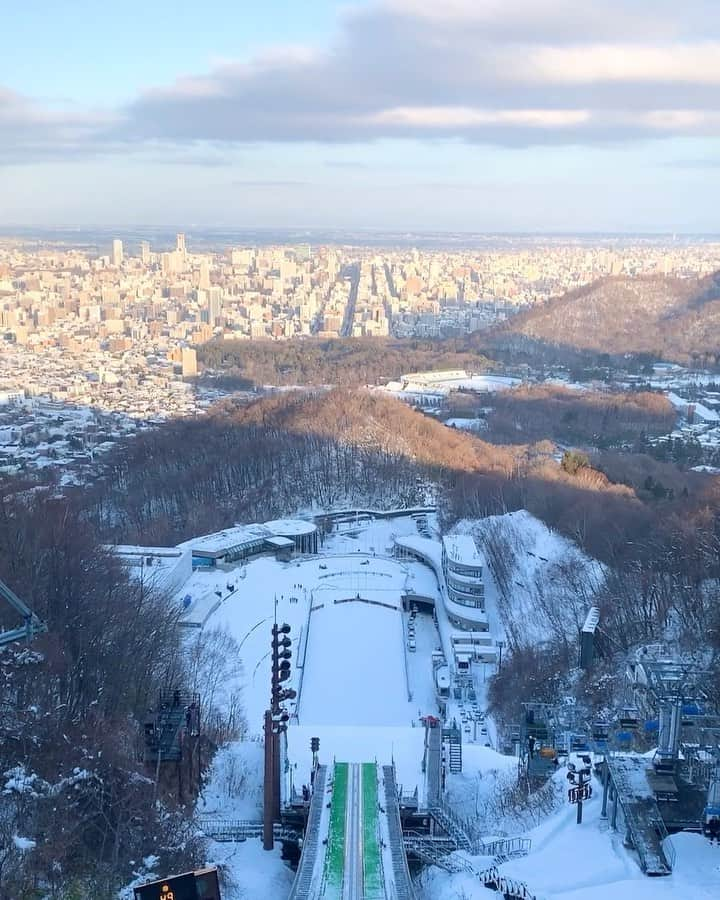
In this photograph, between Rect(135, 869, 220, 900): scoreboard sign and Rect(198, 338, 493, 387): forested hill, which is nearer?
Rect(135, 869, 220, 900): scoreboard sign

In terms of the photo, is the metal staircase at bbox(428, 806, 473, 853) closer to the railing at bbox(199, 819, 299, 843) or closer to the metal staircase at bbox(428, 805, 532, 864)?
the metal staircase at bbox(428, 805, 532, 864)

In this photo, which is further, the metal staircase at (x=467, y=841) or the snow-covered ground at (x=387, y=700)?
the metal staircase at (x=467, y=841)

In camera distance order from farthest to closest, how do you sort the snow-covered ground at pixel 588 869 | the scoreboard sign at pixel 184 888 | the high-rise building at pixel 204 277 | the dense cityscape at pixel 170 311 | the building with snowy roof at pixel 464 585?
1. the high-rise building at pixel 204 277
2. the dense cityscape at pixel 170 311
3. the building with snowy roof at pixel 464 585
4. the snow-covered ground at pixel 588 869
5. the scoreboard sign at pixel 184 888

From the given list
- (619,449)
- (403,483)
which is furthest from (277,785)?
(619,449)

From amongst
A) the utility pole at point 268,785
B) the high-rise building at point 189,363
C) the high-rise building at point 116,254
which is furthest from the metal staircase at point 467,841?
the high-rise building at point 116,254

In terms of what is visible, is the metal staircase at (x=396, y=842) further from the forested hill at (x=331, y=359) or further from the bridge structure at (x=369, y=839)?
the forested hill at (x=331, y=359)

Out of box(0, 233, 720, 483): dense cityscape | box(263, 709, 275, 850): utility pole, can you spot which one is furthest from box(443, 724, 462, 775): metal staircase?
box(0, 233, 720, 483): dense cityscape

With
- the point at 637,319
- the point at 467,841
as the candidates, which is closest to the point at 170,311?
the point at 637,319

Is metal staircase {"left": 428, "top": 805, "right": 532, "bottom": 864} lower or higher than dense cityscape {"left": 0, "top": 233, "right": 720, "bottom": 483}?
lower
